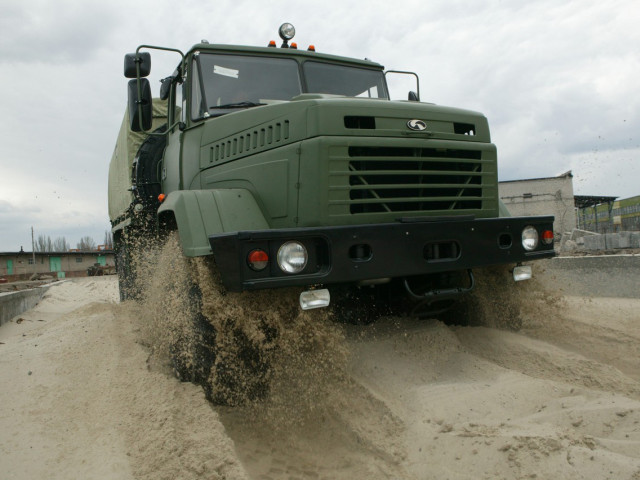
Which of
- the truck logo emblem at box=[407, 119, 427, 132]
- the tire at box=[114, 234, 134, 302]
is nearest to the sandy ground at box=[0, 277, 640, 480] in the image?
the truck logo emblem at box=[407, 119, 427, 132]

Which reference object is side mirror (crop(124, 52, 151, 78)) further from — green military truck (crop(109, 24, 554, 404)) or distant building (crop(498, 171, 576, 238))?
distant building (crop(498, 171, 576, 238))

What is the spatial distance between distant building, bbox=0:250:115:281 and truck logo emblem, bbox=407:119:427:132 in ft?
125

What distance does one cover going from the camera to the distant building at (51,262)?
39.4 m

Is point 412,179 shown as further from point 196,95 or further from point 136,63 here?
point 136,63

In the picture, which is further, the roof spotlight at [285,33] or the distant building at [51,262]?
the distant building at [51,262]

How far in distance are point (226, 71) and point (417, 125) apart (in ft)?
5.98

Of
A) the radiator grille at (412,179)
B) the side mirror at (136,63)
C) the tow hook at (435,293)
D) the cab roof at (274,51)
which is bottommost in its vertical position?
the tow hook at (435,293)

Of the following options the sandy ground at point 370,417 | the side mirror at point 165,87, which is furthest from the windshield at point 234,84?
the sandy ground at point 370,417

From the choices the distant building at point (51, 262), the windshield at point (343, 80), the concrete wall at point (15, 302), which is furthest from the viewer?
the distant building at point (51, 262)

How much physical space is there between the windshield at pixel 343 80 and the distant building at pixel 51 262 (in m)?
36.6

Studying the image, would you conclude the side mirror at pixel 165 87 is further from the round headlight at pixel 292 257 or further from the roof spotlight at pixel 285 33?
the round headlight at pixel 292 257

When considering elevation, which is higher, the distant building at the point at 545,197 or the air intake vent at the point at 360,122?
the distant building at the point at 545,197

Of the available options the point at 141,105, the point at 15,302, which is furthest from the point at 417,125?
the point at 15,302

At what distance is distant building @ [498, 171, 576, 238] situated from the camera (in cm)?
3106
